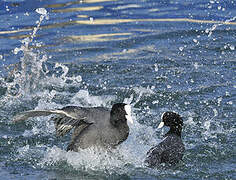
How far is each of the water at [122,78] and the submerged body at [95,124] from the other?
0.10 metres

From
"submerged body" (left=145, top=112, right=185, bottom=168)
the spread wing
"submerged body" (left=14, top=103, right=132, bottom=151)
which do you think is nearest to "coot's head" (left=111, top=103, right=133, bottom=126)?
"submerged body" (left=14, top=103, right=132, bottom=151)

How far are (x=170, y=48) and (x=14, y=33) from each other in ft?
9.78

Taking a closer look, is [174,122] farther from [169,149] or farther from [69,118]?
[69,118]

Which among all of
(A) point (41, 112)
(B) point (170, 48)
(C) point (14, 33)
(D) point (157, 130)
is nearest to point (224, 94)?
(D) point (157, 130)

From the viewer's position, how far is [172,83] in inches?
289

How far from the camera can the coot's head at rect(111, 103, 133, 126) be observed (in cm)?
505

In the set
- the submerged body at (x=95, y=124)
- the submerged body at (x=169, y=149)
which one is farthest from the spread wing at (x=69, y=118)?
the submerged body at (x=169, y=149)

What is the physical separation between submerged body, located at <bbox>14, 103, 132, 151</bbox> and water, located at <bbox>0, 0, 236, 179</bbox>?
103mm

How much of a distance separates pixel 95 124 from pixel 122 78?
7.72 feet

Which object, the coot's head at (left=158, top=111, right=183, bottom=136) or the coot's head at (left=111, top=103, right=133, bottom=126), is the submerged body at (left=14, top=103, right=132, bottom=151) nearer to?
the coot's head at (left=111, top=103, right=133, bottom=126)

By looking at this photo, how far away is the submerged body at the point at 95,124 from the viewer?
5094 millimetres

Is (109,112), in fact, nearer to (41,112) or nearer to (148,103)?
(41,112)

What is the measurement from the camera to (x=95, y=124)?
5250 mm

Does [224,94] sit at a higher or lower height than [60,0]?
lower
